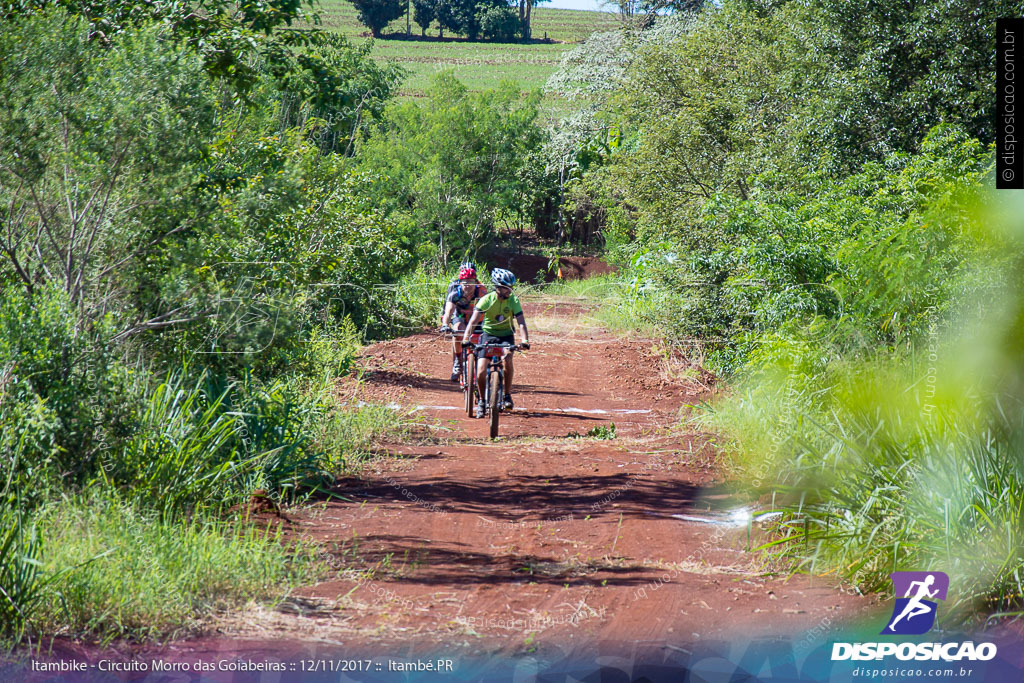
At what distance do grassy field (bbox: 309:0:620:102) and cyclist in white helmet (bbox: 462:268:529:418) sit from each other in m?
50.0

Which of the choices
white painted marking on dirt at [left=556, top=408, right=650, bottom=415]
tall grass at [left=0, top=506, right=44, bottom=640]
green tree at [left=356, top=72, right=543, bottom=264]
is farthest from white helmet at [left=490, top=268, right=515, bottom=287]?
green tree at [left=356, top=72, right=543, bottom=264]

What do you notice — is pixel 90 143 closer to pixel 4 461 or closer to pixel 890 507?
pixel 4 461

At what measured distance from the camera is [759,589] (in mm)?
5445

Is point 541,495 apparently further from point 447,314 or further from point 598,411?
point 598,411

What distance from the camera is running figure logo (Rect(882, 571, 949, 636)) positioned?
4879mm

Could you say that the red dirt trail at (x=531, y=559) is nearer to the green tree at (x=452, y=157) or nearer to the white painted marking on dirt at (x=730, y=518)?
the white painted marking on dirt at (x=730, y=518)

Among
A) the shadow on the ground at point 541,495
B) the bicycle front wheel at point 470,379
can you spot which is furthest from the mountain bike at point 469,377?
the shadow on the ground at point 541,495

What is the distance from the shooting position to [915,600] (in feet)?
16.3

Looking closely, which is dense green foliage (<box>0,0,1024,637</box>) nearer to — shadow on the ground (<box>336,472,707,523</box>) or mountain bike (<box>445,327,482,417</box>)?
shadow on the ground (<box>336,472,707,523</box>)

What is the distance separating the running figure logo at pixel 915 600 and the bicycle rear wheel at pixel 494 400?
18.2ft

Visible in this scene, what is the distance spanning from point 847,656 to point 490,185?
2819cm

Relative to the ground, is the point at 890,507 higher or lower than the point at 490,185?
lower

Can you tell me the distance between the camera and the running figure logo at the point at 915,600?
4879 mm

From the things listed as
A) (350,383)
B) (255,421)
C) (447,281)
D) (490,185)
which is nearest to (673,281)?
(350,383)
